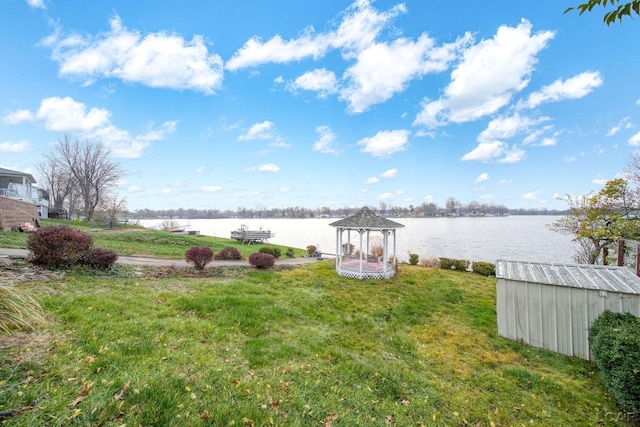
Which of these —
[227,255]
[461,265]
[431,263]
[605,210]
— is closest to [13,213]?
[227,255]

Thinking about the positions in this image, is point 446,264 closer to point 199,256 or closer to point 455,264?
point 455,264

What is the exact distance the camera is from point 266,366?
439 centimetres

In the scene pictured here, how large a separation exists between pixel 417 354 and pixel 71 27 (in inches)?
648

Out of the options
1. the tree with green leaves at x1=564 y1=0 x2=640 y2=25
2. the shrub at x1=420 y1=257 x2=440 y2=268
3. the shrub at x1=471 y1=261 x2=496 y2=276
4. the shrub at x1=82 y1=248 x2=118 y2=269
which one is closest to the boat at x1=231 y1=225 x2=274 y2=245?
the shrub at x1=420 y1=257 x2=440 y2=268

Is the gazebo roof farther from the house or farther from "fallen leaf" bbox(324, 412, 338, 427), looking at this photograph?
the house

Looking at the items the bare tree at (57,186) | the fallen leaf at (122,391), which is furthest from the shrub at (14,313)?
the bare tree at (57,186)

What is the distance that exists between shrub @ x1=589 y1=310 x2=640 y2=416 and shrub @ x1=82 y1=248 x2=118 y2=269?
42.3 ft

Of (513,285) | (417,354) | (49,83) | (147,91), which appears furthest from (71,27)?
(513,285)

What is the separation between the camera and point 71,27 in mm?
10203

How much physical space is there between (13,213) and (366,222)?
24042 millimetres

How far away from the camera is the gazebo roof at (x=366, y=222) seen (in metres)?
12.6

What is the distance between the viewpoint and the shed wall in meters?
6.14

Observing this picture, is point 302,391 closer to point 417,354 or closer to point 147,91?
point 417,354

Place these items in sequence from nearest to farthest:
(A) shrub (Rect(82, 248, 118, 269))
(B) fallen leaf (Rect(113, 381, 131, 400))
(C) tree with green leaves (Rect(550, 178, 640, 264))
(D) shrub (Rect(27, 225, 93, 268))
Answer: (B) fallen leaf (Rect(113, 381, 131, 400))
(D) shrub (Rect(27, 225, 93, 268))
(A) shrub (Rect(82, 248, 118, 269))
(C) tree with green leaves (Rect(550, 178, 640, 264))
